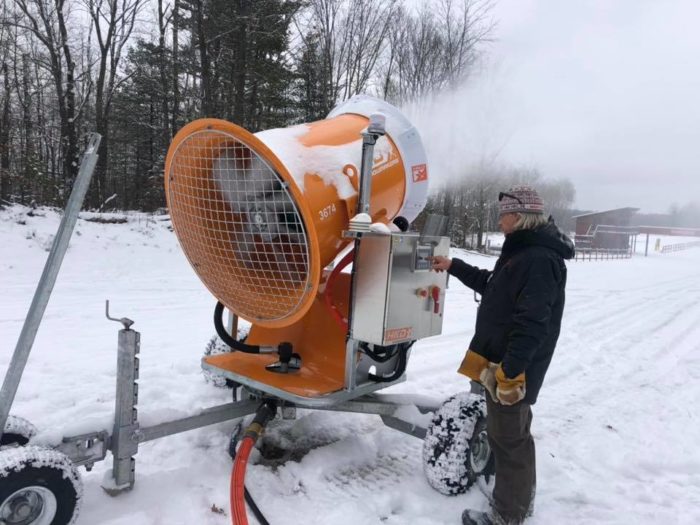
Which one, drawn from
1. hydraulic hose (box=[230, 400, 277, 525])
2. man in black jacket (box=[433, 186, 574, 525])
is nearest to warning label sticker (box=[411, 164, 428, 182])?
man in black jacket (box=[433, 186, 574, 525])

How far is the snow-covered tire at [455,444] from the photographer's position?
2.85 meters

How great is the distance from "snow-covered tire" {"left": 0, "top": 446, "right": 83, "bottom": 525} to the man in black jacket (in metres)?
1.87

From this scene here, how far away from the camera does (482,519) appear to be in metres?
2.67

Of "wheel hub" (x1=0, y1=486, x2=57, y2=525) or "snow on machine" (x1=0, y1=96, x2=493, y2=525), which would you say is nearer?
"wheel hub" (x1=0, y1=486, x2=57, y2=525)

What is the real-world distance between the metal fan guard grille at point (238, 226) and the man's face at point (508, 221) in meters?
1.03

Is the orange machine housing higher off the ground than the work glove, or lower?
higher

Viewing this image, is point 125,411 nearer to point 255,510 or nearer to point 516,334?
point 255,510

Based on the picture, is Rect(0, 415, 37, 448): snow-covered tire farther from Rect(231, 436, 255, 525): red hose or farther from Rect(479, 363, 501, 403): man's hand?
Rect(479, 363, 501, 403): man's hand

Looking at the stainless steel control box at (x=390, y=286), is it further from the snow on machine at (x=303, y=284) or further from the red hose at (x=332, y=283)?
the red hose at (x=332, y=283)

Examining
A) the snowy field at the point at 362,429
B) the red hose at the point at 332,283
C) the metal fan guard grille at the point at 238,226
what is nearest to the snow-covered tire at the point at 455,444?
the snowy field at the point at 362,429

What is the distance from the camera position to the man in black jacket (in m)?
2.48

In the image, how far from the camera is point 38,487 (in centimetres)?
212

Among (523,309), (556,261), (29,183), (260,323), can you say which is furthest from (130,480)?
(29,183)

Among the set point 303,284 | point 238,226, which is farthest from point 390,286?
point 238,226
